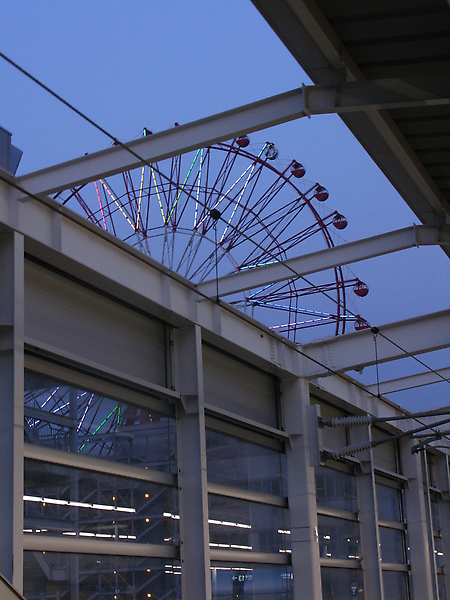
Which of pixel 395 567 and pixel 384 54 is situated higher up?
pixel 384 54

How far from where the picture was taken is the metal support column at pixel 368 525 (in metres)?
23.2

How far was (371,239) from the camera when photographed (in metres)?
16.1

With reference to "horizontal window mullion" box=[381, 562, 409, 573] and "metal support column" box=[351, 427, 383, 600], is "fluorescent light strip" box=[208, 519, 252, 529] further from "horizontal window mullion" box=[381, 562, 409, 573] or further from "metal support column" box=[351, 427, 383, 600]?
"horizontal window mullion" box=[381, 562, 409, 573]

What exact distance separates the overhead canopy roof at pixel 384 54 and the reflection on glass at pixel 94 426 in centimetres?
521

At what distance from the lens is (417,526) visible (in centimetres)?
2802

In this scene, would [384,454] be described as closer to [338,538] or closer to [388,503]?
[388,503]

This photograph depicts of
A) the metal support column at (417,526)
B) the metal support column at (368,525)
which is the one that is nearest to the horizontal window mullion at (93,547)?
the metal support column at (368,525)

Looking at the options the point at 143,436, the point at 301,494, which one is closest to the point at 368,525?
the point at 301,494

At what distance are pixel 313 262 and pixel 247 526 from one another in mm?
5109

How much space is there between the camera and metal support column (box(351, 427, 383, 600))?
23.2 m

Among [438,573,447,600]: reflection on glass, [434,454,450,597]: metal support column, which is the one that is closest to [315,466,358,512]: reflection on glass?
[438,573,447,600]: reflection on glass

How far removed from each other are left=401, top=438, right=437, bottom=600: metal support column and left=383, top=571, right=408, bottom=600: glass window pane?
19.6 inches

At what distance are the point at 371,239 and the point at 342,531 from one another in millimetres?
9360

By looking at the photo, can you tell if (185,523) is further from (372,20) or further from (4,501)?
(372,20)
